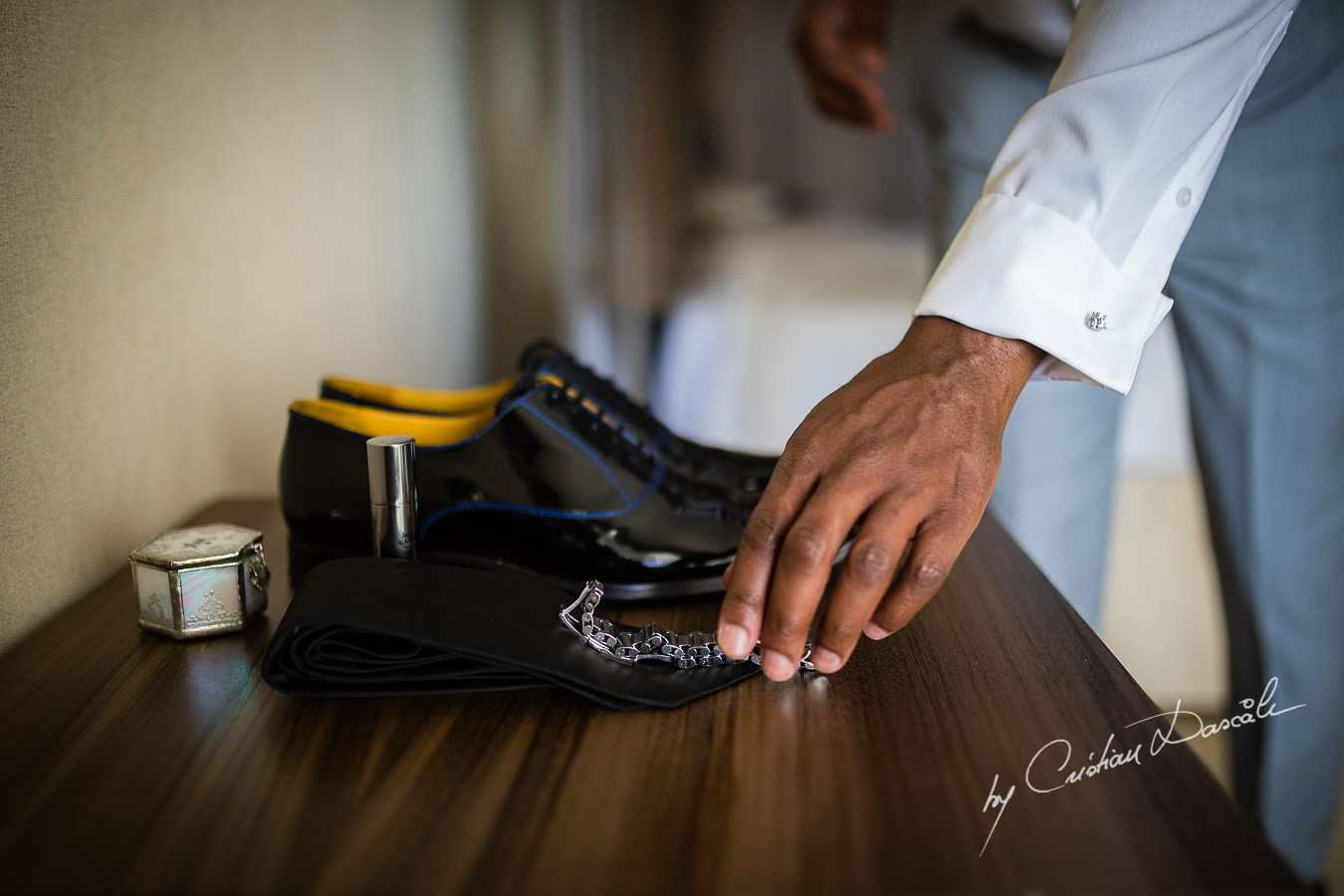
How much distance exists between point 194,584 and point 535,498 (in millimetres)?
183

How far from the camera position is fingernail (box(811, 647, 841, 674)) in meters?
0.38

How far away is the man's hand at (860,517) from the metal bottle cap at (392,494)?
0.19m

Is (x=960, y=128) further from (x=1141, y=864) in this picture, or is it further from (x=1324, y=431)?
(x=1141, y=864)

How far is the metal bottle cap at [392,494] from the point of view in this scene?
0.47m

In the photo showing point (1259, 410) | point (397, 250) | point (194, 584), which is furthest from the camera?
point (397, 250)

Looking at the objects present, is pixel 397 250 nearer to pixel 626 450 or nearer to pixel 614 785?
pixel 626 450

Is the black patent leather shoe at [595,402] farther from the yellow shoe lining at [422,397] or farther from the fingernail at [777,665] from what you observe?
the fingernail at [777,665]

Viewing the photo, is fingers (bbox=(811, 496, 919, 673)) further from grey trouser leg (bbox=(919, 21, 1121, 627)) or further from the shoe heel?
grey trouser leg (bbox=(919, 21, 1121, 627))

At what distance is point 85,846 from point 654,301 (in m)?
1.70

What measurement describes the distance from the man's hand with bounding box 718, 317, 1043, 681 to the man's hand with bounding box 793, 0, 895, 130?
2.31ft

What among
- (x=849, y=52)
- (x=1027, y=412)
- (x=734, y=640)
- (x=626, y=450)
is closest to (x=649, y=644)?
(x=734, y=640)

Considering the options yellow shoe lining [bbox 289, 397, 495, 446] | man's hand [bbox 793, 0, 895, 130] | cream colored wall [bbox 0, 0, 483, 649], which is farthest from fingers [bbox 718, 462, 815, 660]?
man's hand [bbox 793, 0, 895, 130]

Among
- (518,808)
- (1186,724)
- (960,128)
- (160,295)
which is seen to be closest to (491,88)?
(960,128)

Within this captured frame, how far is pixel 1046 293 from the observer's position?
1.56 feet
